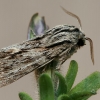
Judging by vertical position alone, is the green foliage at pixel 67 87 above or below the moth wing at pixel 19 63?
below

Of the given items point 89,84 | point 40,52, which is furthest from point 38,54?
point 89,84

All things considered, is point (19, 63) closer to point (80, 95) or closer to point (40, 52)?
point (40, 52)

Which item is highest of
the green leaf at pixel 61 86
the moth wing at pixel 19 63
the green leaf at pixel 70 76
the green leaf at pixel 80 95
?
the moth wing at pixel 19 63

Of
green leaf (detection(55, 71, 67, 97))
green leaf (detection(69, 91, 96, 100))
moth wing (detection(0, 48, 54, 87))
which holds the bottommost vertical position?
green leaf (detection(69, 91, 96, 100))

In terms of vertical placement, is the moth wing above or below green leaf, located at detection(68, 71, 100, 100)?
above

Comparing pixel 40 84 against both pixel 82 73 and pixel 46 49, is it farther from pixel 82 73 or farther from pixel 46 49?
pixel 82 73
